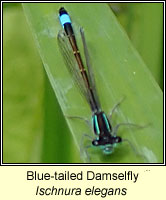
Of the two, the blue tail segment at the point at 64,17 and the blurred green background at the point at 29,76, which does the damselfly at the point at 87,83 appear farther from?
the blurred green background at the point at 29,76

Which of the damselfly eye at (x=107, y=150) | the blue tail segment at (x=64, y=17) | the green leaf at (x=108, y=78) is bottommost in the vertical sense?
the damselfly eye at (x=107, y=150)

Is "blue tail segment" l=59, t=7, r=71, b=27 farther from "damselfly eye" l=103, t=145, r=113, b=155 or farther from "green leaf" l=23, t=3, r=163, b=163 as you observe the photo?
"damselfly eye" l=103, t=145, r=113, b=155


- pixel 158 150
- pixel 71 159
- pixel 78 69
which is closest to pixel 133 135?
pixel 158 150

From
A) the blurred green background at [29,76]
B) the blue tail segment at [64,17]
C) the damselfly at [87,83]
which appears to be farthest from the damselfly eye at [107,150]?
the blue tail segment at [64,17]

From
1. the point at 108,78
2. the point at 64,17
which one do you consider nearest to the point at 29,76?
the point at 64,17

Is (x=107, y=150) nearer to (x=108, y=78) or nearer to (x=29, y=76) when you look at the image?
(x=108, y=78)

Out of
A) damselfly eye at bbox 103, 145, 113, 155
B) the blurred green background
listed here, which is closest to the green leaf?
damselfly eye at bbox 103, 145, 113, 155

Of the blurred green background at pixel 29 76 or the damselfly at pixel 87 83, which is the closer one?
the damselfly at pixel 87 83
